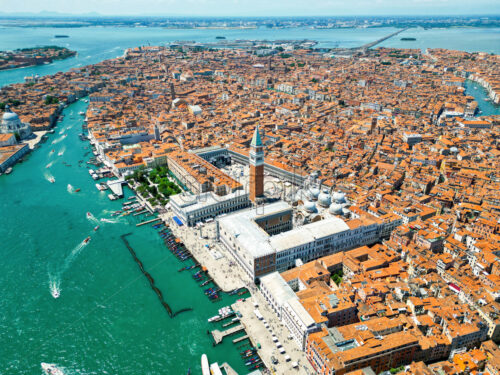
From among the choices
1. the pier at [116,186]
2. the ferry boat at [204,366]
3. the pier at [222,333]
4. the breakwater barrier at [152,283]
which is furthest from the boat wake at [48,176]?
the ferry boat at [204,366]

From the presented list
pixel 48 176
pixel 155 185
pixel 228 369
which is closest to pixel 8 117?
pixel 48 176

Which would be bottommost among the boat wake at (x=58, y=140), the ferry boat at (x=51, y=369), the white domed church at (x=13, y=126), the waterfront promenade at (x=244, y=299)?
the ferry boat at (x=51, y=369)

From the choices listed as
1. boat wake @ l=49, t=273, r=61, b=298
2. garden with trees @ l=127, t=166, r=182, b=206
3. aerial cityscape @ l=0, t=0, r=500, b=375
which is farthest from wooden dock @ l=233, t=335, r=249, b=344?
garden with trees @ l=127, t=166, r=182, b=206

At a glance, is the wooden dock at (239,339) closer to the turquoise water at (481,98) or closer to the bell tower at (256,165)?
the bell tower at (256,165)

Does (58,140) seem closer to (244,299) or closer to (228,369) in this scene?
(244,299)

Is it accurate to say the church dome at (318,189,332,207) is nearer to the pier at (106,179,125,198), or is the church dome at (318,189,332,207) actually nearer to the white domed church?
the pier at (106,179,125,198)

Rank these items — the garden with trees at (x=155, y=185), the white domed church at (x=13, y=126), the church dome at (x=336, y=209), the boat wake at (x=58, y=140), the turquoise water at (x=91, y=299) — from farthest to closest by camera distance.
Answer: the boat wake at (x=58, y=140) → the white domed church at (x=13, y=126) → the garden with trees at (x=155, y=185) → the church dome at (x=336, y=209) → the turquoise water at (x=91, y=299)

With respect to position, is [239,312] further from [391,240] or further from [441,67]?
[441,67]

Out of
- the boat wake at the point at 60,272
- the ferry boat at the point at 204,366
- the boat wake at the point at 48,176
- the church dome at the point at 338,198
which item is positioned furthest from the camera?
the boat wake at the point at 48,176
